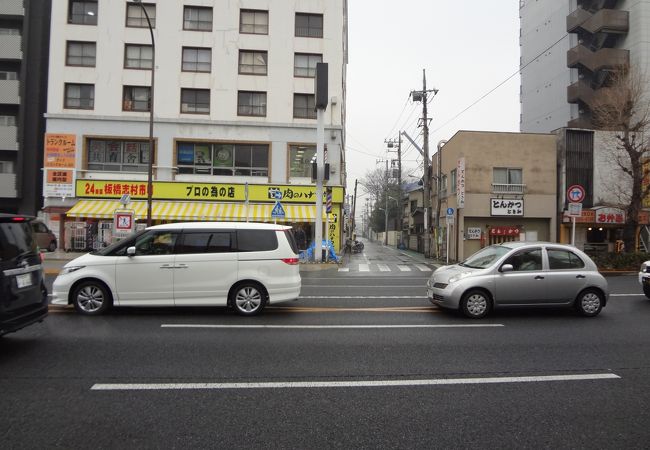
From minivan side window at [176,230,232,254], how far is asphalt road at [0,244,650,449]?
1.34 m

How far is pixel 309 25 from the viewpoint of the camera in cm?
2905

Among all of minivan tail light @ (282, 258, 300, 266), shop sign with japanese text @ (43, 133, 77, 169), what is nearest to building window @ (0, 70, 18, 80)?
shop sign with japanese text @ (43, 133, 77, 169)

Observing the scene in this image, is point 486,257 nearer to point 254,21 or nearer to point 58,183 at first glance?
point 254,21

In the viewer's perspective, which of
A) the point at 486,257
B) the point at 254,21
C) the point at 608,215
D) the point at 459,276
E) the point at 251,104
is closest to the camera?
the point at 459,276

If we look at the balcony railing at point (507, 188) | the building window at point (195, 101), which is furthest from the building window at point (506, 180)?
the building window at point (195, 101)

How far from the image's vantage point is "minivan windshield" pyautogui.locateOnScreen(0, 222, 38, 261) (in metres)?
5.45

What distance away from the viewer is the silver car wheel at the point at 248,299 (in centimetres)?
827

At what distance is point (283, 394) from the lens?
4.36 m

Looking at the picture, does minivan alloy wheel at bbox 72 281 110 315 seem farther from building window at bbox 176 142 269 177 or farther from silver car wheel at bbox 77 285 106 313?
building window at bbox 176 142 269 177

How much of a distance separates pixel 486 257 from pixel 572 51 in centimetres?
3564

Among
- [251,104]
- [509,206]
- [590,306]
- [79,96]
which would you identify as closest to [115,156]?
[79,96]

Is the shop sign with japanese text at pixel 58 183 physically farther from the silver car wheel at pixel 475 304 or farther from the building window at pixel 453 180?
the silver car wheel at pixel 475 304

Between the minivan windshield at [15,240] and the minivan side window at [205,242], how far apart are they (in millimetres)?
2535

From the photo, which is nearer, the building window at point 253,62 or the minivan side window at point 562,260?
the minivan side window at point 562,260
